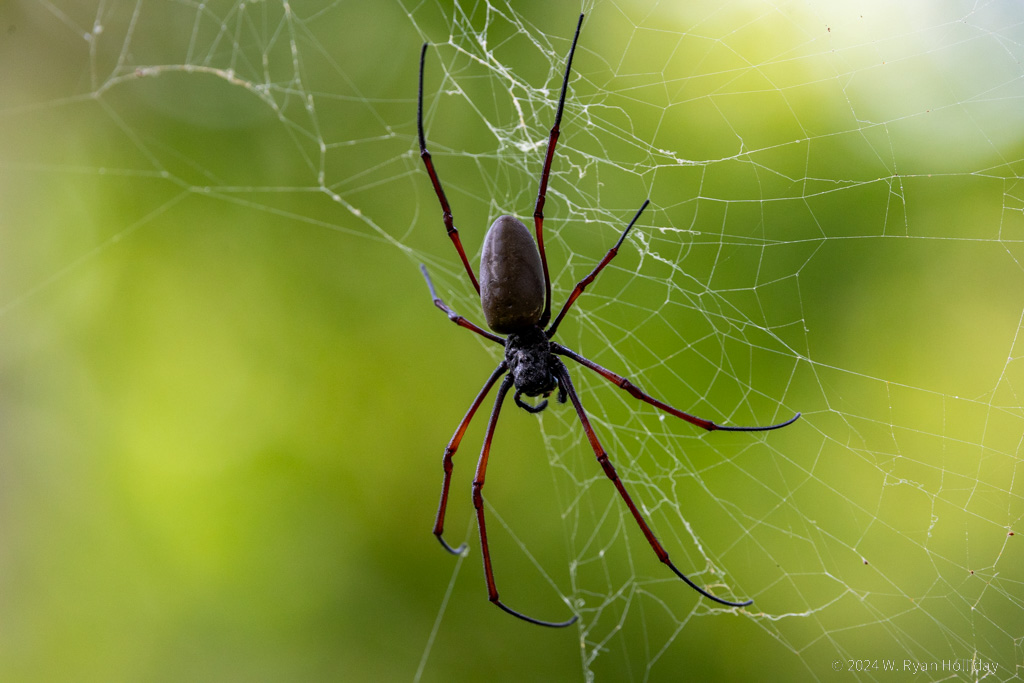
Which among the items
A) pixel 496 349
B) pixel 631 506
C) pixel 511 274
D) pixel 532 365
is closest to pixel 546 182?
pixel 511 274

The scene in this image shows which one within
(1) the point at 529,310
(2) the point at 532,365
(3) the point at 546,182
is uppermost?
(3) the point at 546,182

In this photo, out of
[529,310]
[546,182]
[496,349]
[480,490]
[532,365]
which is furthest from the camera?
[496,349]

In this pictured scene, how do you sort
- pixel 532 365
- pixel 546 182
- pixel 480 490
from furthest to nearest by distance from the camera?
1. pixel 480 490
2. pixel 532 365
3. pixel 546 182

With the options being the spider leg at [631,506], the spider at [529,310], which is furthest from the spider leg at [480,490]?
the spider leg at [631,506]

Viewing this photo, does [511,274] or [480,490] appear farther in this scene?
[480,490]

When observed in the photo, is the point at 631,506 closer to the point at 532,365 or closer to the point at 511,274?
the point at 532,365

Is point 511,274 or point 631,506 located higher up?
point 511,274

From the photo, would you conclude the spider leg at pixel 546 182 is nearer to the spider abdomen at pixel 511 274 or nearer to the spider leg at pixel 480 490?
the spider abdomen at pixel 511 274

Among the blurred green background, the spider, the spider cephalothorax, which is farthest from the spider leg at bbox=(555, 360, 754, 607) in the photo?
the blurred green background
